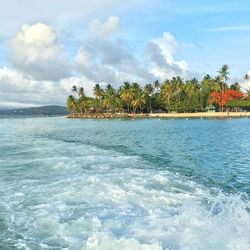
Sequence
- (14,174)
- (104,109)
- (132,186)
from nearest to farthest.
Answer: (132,186) → (14,174) → (104,109)

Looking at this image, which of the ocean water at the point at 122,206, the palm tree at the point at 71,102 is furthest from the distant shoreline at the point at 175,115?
the ocean water at the point at 122,206

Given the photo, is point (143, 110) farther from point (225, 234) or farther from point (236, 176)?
point (225, 234)

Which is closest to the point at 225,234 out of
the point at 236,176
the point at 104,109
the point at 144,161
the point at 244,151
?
the point at 236,176

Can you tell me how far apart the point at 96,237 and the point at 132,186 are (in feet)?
21.6

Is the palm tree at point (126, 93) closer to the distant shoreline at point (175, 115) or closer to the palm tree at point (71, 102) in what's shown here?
the distant shoreline at point (175, 115)

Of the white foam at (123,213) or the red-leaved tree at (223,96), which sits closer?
the white foam at (123,213)

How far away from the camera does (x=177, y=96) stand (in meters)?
156

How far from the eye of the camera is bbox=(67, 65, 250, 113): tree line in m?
142

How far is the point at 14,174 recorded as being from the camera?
20422mm

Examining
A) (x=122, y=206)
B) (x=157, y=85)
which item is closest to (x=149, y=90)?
(x=157, y=85)

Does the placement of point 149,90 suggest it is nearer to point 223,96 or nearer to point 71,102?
point 223,96

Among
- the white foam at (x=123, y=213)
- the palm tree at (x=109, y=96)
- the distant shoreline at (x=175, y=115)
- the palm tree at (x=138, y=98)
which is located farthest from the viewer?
the palm tree at (x=109, y=96)

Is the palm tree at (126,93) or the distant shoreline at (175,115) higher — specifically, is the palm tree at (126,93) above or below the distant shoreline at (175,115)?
above

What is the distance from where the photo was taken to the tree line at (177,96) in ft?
465
